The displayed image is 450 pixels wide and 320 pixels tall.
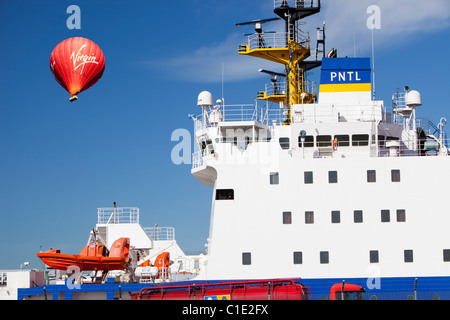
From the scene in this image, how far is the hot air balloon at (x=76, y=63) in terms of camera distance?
30.1m

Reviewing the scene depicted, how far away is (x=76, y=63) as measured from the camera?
30188 millimetres

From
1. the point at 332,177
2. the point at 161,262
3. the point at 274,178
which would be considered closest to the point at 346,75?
the point at 332,177

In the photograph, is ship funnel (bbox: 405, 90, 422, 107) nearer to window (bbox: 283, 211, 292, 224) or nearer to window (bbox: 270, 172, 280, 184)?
window (bbox: 270, 172, 280, 184)

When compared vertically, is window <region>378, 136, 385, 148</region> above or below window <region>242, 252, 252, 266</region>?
above

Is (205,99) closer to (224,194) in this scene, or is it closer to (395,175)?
(224,194)

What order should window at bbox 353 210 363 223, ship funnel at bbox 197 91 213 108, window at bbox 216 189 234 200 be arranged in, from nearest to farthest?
1. window at bbox 353 210 363 223
2. window at bbox 216 189 234 200
3. ship funnel at bbox 197 91 213 108

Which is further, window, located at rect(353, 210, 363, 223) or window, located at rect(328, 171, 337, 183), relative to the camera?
window, located at rect(328, 171, 337, 183)

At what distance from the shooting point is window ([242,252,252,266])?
2320cm

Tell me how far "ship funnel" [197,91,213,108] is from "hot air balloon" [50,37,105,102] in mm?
7208

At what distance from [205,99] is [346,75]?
7016mm

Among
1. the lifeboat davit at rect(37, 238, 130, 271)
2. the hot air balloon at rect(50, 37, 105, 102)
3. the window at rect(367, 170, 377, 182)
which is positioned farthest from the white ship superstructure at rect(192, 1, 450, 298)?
the hot air balloon at rect(50, 37, 105, 102)
